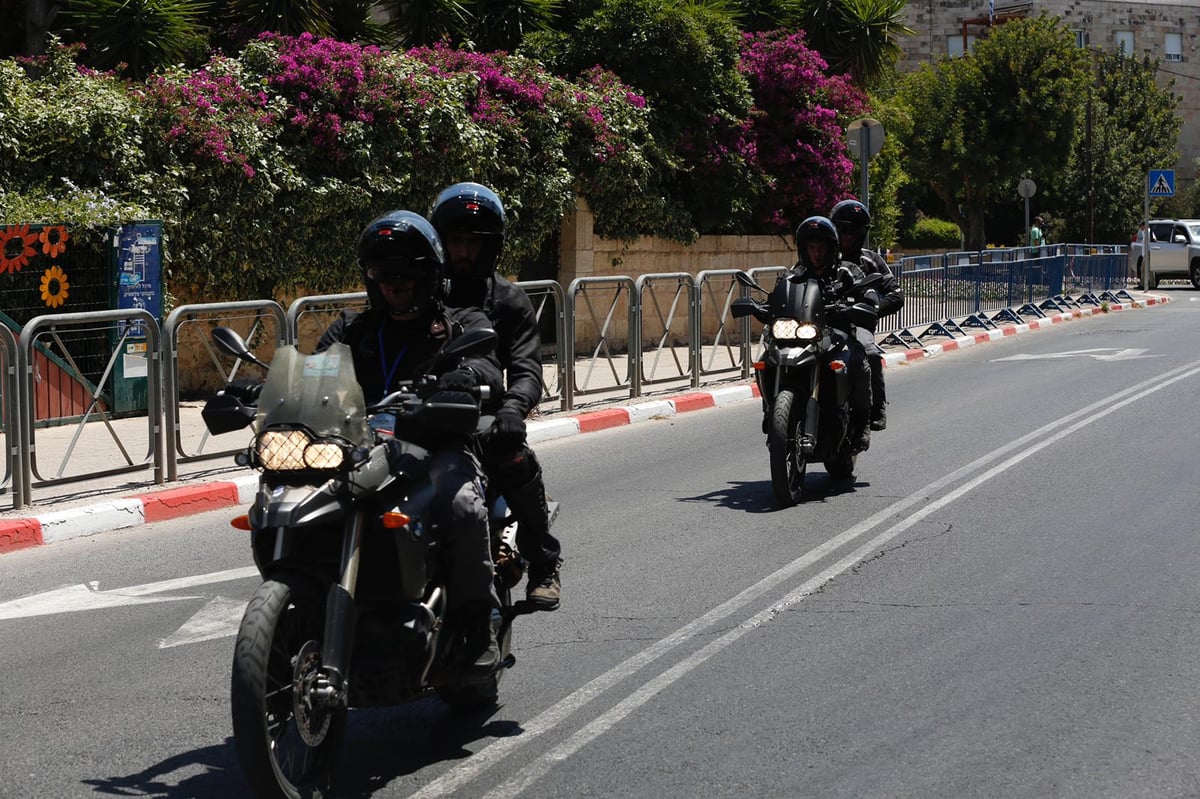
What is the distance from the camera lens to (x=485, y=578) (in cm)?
470

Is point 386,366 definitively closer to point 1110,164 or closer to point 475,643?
point 475,643

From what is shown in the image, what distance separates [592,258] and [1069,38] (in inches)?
1099

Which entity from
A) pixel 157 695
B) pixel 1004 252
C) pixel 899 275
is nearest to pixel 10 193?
pixel 157 695

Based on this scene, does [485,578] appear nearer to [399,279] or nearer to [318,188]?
[399,279]

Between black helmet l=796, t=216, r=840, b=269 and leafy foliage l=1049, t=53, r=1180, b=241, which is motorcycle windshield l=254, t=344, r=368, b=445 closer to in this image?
black helmet l=796, t=216, r=840, b=269

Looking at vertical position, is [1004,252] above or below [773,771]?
above

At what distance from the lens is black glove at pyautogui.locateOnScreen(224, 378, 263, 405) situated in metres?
4.56

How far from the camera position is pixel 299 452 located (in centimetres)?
413

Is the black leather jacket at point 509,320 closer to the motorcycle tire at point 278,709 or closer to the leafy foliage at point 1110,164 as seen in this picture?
the motorcycle tire at point 278,709

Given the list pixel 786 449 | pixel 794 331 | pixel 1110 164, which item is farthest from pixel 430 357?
pixel 1110 164

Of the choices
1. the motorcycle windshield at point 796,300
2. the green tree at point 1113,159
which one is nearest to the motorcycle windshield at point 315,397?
the motorcycle windshield at point 796,300

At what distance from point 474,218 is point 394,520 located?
139 cm

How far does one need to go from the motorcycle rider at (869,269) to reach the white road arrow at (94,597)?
456cm

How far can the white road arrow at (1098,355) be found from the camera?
786 inches
